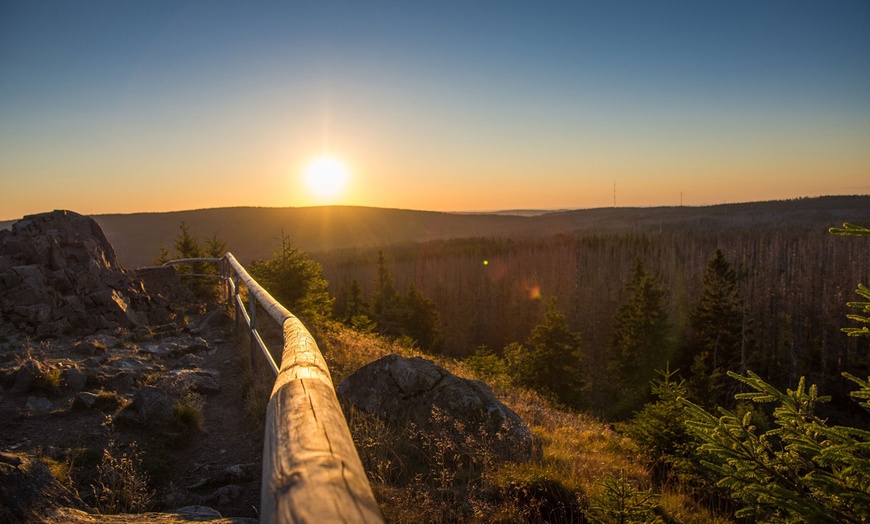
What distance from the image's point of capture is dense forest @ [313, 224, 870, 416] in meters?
39.9

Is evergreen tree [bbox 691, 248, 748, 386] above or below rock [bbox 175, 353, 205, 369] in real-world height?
below

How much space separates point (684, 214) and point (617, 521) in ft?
619

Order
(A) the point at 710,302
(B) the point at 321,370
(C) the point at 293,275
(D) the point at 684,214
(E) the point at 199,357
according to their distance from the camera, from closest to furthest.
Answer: (B) the point at 321,370 < (E) the point at 199,357 < (C) the point at 293,275 < (A) the point at 710,302 < (D) the point at 684,214

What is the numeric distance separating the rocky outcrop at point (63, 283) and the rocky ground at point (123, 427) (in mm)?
618

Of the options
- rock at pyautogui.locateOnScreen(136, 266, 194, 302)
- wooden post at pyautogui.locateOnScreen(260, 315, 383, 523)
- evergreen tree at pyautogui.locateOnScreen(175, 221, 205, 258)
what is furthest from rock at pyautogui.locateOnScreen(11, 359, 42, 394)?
evergreen tree at pyautogui.locateOnScreen(175, 221, 205, 258)

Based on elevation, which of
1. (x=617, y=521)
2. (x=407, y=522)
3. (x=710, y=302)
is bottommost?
(x=710, y=302)

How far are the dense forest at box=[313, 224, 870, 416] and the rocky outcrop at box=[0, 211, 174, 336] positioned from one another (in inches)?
885

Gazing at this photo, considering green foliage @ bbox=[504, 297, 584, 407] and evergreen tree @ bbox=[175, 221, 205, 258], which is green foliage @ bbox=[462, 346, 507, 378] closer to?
green foliage @ bbox=[504, 297, 584, 407]

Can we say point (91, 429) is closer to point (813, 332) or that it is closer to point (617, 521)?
point (617, 521)

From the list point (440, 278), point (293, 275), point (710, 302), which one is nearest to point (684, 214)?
point (440, 278)

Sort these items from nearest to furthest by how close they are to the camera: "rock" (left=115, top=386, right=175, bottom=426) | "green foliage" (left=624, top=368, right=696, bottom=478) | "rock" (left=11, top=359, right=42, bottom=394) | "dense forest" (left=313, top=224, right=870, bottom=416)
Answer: "rock" (left=115, top=386, right=175, bottom=426), "rock" (left=11, top=359, right=42, bottom=394), "green foliage" (left=624, top=368, right=696, bottom=478), "dense forest" (left=313, top=224, right=870, bottom=416)

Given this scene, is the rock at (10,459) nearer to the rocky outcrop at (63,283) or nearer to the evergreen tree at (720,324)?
the rocky outcrop at (63,283)

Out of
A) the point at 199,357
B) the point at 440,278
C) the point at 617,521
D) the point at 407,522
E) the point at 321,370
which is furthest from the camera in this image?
the point at 440,278

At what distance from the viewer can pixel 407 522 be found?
11.7ft
